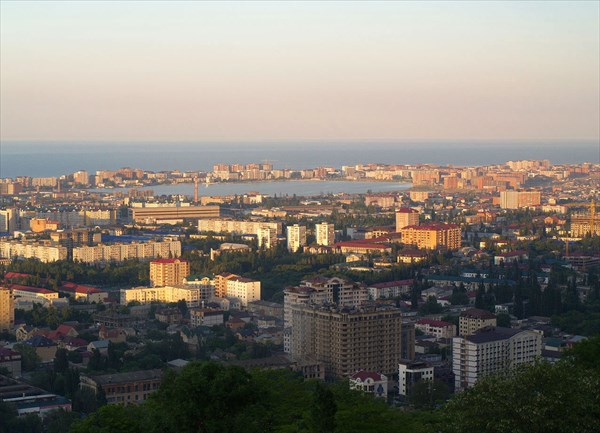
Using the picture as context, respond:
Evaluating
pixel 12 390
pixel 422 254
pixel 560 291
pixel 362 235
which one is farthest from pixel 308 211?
pixel 12 390

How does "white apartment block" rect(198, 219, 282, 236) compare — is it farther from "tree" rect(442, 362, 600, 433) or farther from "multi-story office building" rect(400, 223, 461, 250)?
"tree" rect(442, 362, 600, 433)

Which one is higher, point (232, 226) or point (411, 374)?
point (411, 374)

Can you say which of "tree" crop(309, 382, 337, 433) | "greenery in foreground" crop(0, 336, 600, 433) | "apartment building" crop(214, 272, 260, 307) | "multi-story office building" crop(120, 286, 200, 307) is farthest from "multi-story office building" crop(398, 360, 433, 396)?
"multi-story office building" crop(120, 286, 200, 307)

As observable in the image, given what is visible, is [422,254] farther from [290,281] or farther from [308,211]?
[308,211]

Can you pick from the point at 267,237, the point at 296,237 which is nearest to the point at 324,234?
the point at 296,237

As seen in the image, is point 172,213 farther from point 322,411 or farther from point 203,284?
point 322,411
